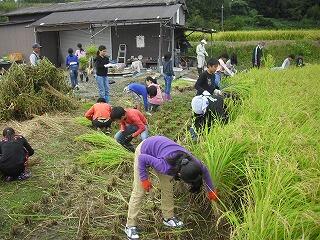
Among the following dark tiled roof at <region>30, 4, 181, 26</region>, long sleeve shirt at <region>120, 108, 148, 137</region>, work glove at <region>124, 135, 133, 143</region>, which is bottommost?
work glove at <region>124, 135, 133, 143</region>

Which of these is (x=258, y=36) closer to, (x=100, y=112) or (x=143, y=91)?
(x=143, y=91)

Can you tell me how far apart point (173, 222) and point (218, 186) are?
56 centimetres

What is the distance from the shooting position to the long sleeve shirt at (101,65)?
9242 millimetres

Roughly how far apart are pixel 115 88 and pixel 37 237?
9.12 meters

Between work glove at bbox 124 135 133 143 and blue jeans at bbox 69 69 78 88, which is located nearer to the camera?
work glove at bbox 124 135 133 143

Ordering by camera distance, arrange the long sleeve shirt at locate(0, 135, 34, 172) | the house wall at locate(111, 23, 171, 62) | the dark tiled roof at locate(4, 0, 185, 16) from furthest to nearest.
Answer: the dark tiled roof at locate(4, 0, 185, 16) → the house wall at locate(111, 23, 171, 62) → the long sleeve shirt at locate(0, 135, 34, 172)

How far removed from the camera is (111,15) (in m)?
19.0

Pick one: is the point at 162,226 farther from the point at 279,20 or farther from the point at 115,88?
the point at 279,20

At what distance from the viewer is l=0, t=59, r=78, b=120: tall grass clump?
829 centimetres

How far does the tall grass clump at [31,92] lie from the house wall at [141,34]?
1017 centimetres

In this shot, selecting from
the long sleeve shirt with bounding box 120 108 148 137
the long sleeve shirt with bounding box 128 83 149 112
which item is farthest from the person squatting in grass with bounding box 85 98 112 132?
the long sleeve shirt with bounding box 120 108 148 137

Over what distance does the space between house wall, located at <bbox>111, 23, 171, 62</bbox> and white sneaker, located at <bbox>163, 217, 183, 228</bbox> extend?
1570 cm

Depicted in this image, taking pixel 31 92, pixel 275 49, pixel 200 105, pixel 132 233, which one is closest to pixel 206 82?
pixel 200 105

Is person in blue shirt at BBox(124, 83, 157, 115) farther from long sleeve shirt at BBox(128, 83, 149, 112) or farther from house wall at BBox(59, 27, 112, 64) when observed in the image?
house wall at BBox(59, 27, 112, 64)
